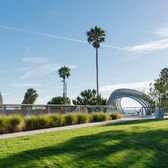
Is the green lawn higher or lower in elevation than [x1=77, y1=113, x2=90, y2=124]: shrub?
lower

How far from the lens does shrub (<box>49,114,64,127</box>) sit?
79.9 feet

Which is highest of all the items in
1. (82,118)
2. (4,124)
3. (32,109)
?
(32,109)

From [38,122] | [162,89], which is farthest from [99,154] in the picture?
[162,89]

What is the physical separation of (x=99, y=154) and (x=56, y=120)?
1292 centimetres

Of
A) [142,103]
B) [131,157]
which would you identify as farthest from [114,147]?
[142,103]

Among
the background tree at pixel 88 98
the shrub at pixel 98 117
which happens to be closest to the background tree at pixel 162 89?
the background tree at pixel 88 98

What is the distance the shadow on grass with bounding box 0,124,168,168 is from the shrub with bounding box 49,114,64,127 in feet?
30.2

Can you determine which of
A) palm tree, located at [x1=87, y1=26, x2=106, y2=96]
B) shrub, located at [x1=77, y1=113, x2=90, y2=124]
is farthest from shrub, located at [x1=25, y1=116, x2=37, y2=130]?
palm tree, located at [x1=87, y1=26, x2=106, y2=96]

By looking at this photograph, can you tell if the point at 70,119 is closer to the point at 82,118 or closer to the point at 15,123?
the point at 82,118

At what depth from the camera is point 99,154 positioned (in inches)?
477

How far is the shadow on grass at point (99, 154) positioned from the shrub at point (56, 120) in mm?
9215

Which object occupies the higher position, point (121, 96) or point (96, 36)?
point (96, 36)

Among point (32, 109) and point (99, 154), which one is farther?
point (32, 109)

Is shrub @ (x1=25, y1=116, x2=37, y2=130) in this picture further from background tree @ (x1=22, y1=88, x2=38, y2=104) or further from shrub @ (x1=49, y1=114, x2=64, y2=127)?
background tree @ (x1=22, y1=88, x2=38, y2=104)
